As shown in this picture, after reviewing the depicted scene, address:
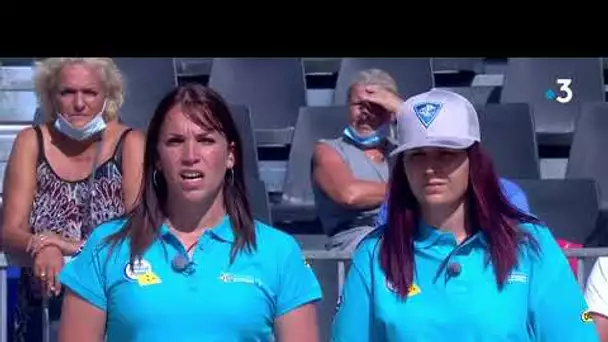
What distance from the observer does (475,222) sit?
2.99 meters

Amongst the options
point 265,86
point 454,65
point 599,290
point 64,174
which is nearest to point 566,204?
point 454,65

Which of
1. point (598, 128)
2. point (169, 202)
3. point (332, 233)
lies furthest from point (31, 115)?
point (169, 202)

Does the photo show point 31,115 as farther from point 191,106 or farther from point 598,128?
point 191,106

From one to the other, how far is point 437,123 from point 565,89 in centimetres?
422

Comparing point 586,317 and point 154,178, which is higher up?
point 154,178

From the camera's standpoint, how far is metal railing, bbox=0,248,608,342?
407 cm

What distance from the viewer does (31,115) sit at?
6914mm

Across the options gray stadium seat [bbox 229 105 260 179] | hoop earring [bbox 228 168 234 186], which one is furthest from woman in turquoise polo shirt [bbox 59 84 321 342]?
gray stadium seat [bbox 229 105 260 179]

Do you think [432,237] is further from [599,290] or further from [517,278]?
[599,290]

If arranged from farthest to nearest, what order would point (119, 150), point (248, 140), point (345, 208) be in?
point (248, 140)
point (345, 208)
point (119, 150)

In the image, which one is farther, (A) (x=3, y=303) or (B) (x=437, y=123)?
(A) (x=3, y=303)

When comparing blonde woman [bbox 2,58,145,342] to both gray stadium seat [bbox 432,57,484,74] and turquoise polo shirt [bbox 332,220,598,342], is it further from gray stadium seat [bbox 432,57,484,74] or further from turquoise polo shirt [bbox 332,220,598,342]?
gray stadium seat [bbox 432,57,484,74]

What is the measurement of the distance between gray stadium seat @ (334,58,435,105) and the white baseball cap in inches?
147
